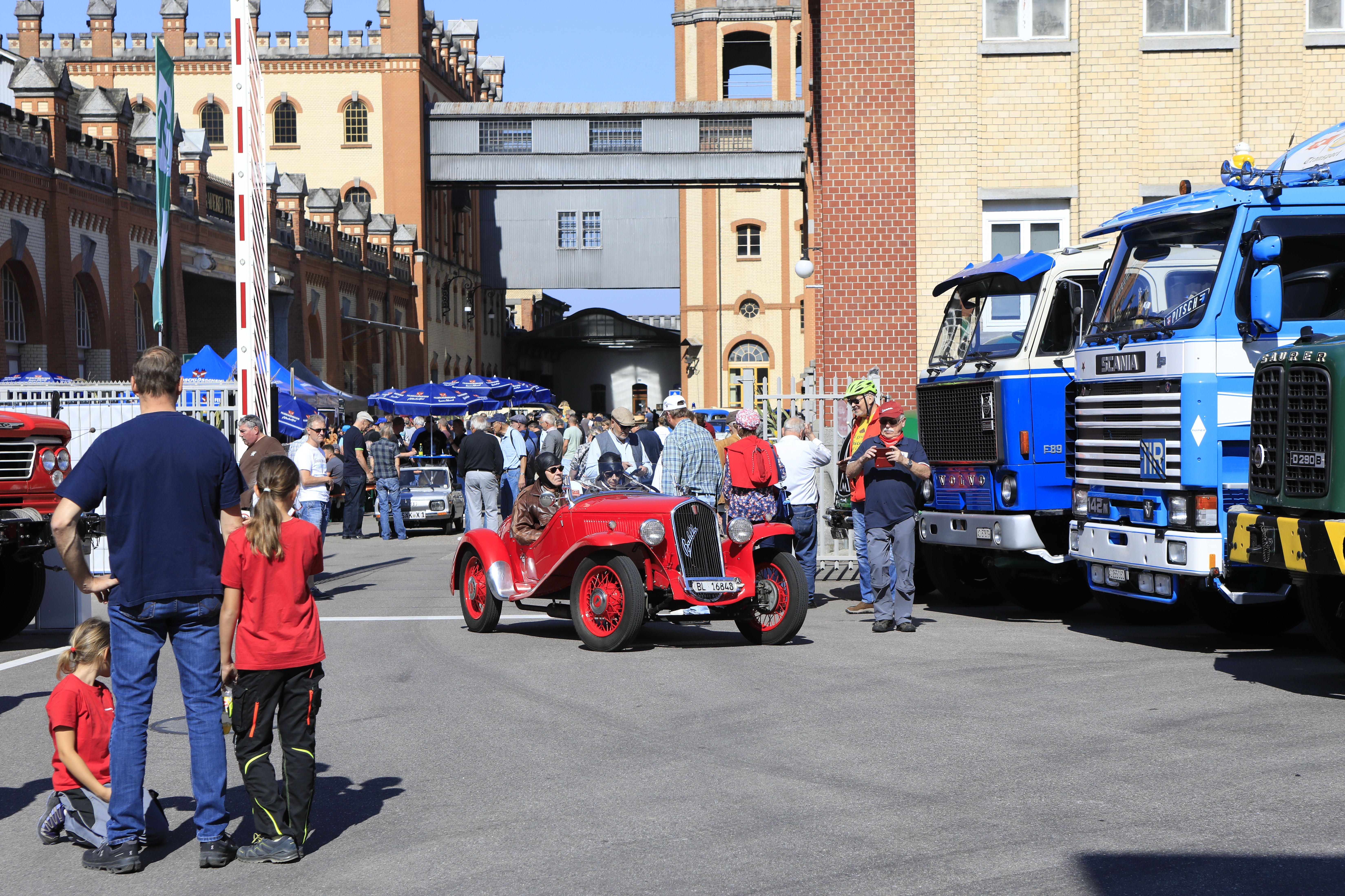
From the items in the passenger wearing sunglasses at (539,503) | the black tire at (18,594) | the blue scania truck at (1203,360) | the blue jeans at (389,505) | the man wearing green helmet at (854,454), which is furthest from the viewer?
the blue jeans at (389,505)

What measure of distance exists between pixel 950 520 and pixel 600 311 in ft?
211

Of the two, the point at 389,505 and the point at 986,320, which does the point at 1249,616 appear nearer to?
the point at 986,320

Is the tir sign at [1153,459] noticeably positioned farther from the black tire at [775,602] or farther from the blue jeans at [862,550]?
the blue jeans at [862,550]

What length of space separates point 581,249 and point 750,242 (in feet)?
30.7

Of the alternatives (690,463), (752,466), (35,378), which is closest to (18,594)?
(690,463)

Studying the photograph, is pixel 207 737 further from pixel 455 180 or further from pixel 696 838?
pixel 455 180

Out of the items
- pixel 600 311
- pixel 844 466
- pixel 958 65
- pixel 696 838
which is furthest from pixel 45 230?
pixel 600 311

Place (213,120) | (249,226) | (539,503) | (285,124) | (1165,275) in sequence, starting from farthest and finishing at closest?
(213,120), (285,124), (249,226), (539,503), (1165,275)

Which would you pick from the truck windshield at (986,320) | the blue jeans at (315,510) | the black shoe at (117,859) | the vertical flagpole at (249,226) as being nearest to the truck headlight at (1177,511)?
the truck windshield at (986,320)

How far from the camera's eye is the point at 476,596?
488 inches

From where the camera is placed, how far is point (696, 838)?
224 inches

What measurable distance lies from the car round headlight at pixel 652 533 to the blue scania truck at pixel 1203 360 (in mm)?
3311

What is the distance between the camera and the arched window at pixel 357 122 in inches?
2311

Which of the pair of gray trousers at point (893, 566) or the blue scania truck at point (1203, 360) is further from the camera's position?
the pair of gray trousers at point (893, 566)
